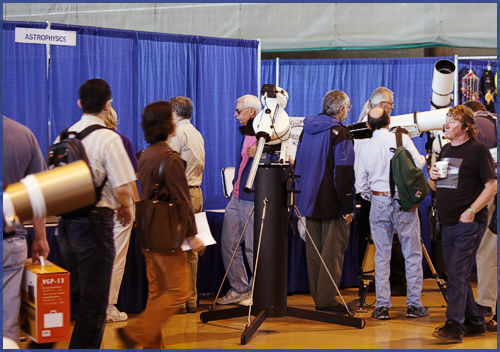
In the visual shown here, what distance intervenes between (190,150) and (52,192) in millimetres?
3053

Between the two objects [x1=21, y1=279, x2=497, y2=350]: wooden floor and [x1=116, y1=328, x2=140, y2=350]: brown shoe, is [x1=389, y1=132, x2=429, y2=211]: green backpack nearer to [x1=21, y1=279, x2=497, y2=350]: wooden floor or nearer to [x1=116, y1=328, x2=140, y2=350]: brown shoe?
[x1=21, y1=279, x2=497, y2=350]: wooden floor

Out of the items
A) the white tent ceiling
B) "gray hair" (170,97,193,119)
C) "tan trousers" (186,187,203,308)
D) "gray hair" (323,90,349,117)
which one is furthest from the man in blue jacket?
the white tent ceiling

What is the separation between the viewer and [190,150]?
5.41m

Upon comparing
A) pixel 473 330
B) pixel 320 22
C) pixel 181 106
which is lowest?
pixel 473 330

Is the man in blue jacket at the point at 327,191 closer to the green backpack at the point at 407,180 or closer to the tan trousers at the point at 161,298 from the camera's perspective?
the green backpack at the point at 407,180

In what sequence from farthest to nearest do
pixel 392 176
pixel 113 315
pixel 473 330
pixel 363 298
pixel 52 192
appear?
pixel 363 298
pixel 392 176
pixel 113 315
pixel 473 330
pixel 52 192

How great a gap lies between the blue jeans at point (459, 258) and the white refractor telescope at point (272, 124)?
1246mm

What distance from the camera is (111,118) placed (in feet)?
16.3

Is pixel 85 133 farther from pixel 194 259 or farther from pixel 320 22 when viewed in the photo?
pixel 320 22

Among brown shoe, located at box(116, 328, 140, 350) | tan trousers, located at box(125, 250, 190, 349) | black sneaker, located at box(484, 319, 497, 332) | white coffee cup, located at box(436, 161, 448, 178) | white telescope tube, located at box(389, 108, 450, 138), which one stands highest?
white telescope tube, located at box(389, 108, 450, 138)

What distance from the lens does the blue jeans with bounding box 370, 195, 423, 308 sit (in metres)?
5.34

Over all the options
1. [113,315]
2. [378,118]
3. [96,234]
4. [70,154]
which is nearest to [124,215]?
[96,234]

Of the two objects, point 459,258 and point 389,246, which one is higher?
point 459,258

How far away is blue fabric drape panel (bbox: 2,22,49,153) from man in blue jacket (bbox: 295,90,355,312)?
2070mm
